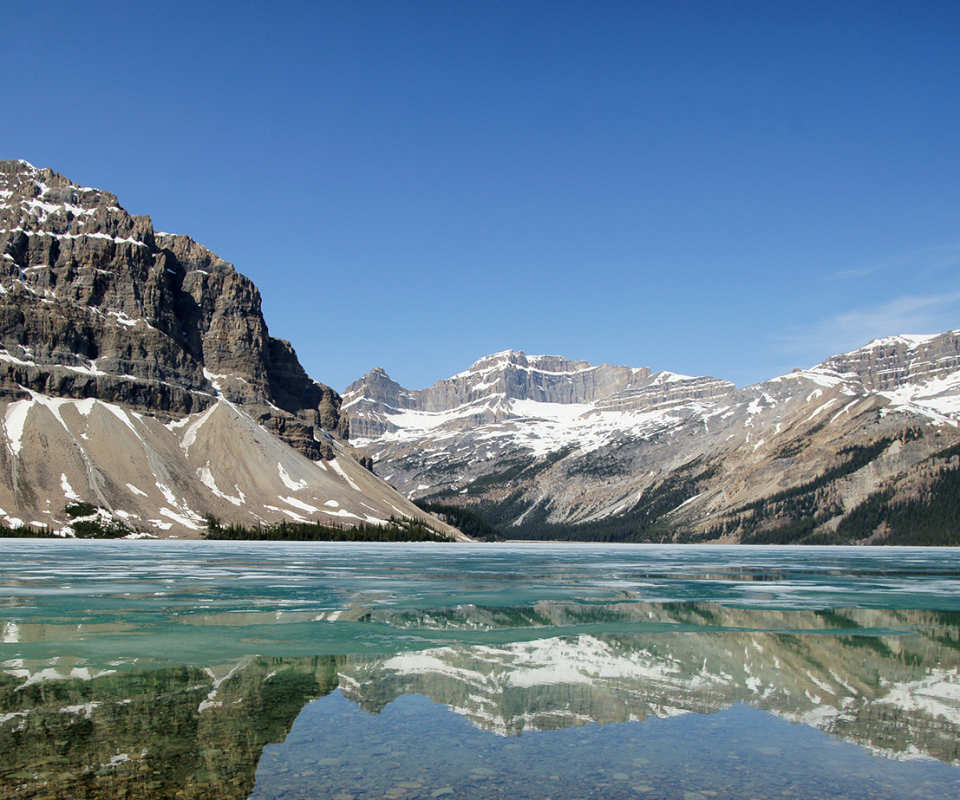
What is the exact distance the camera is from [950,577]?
244 feet

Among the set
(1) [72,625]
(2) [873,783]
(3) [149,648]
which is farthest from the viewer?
(1) [72,625]

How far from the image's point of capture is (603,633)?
1280 inches

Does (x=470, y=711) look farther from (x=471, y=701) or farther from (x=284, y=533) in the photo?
(x=284, y=533)

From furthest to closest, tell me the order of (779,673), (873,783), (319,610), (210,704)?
(319,610)
(779,673)
(210,704)
(873,783)

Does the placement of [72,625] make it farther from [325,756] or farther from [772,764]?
[772,764]

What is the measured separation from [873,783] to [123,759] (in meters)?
13.8

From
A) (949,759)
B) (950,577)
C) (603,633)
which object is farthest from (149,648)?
(950,577)

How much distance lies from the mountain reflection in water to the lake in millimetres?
76

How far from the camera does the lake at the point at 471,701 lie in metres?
14.5

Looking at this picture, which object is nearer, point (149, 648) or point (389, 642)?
point (149, 648)

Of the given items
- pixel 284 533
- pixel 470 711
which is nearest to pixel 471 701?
pixel 470 711

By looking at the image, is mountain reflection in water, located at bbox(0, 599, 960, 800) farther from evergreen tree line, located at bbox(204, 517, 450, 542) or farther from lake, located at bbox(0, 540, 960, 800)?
evergreen tree line, located at bbox(204, 517, 450, 542)

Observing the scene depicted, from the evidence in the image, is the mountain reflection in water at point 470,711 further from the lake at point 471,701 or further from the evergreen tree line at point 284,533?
the evergreen tree line at point 284,533

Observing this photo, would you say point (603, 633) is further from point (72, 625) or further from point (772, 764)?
point (72, 625)
